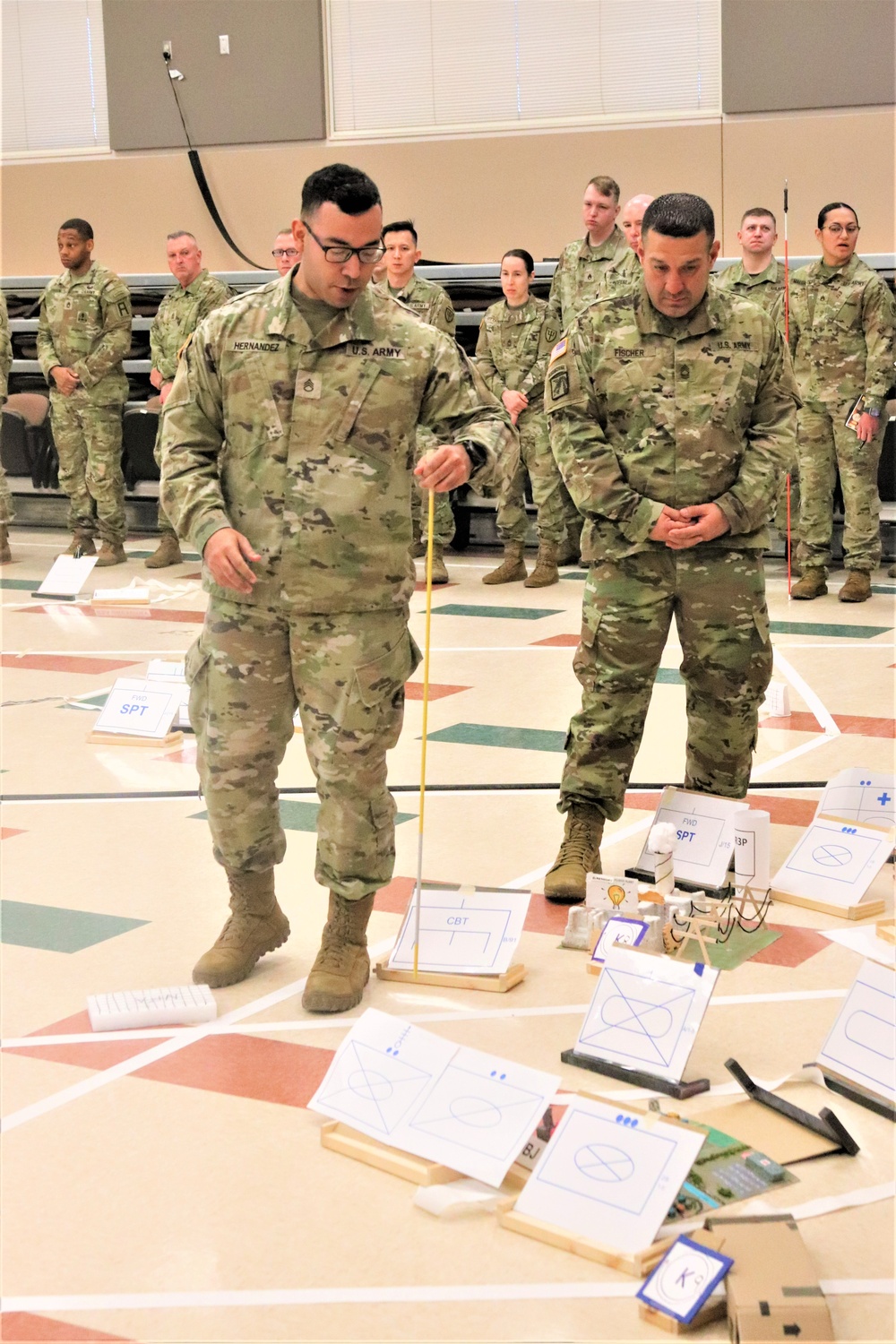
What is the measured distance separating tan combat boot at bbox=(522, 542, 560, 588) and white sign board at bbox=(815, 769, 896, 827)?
5.12 meters

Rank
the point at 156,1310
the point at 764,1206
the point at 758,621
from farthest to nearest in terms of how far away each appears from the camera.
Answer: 1. the point at 758,621
2. the point at 764,1206
3. the point at 156,1310

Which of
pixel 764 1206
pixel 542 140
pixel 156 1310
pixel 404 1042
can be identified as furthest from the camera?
pixel 542 140

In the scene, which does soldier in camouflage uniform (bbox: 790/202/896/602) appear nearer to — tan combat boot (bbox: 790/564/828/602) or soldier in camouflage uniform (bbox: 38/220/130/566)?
tan combat boot (bbox: 790/564/828/602)

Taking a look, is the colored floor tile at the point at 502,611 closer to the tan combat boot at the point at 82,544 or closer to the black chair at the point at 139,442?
the tan combat boot at the point at 82,544

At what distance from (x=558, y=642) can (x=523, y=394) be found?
2471 millimetres

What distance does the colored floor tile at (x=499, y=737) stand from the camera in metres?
5.72

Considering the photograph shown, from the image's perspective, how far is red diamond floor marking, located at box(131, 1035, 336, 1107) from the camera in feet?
10.1

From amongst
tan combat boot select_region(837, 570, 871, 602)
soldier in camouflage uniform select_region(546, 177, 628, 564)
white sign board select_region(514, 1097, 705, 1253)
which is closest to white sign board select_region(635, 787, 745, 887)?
white sign board select_region(514, 1097, 705, 1253)

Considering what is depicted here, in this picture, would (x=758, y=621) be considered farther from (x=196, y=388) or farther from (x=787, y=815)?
(x=196, y=388)

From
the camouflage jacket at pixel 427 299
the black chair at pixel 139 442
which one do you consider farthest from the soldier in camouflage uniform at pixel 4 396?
the camouflage jacket at pixel 427 299

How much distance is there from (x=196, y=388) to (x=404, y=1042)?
1440 millimetres

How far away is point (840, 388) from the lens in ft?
A: 28.1

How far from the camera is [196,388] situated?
3.41m

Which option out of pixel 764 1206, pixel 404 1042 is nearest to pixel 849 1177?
pixel 764 1206
